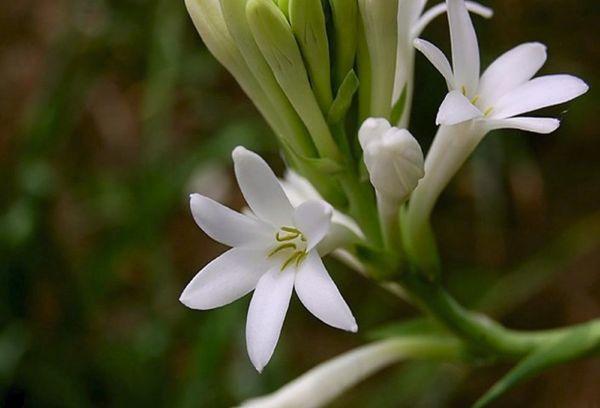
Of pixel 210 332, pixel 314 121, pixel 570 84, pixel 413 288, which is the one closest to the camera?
pixel 570 84

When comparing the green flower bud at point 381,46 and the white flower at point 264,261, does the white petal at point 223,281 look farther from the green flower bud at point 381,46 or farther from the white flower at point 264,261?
the green flower bud at point 381,46

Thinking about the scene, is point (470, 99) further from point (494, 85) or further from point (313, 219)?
point (313, 219)

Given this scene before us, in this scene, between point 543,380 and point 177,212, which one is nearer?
point 543,380

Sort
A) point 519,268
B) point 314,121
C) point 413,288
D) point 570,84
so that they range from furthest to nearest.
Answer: point 519,268 < point 413,288 < point 314,121 < point 570,84

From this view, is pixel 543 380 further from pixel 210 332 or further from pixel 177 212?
pixel 177 212

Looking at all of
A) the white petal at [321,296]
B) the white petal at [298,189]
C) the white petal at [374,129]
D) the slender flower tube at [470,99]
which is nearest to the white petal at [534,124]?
the slender flower tube at [470,99]

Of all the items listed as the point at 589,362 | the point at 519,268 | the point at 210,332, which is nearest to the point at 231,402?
the point at 210,332
